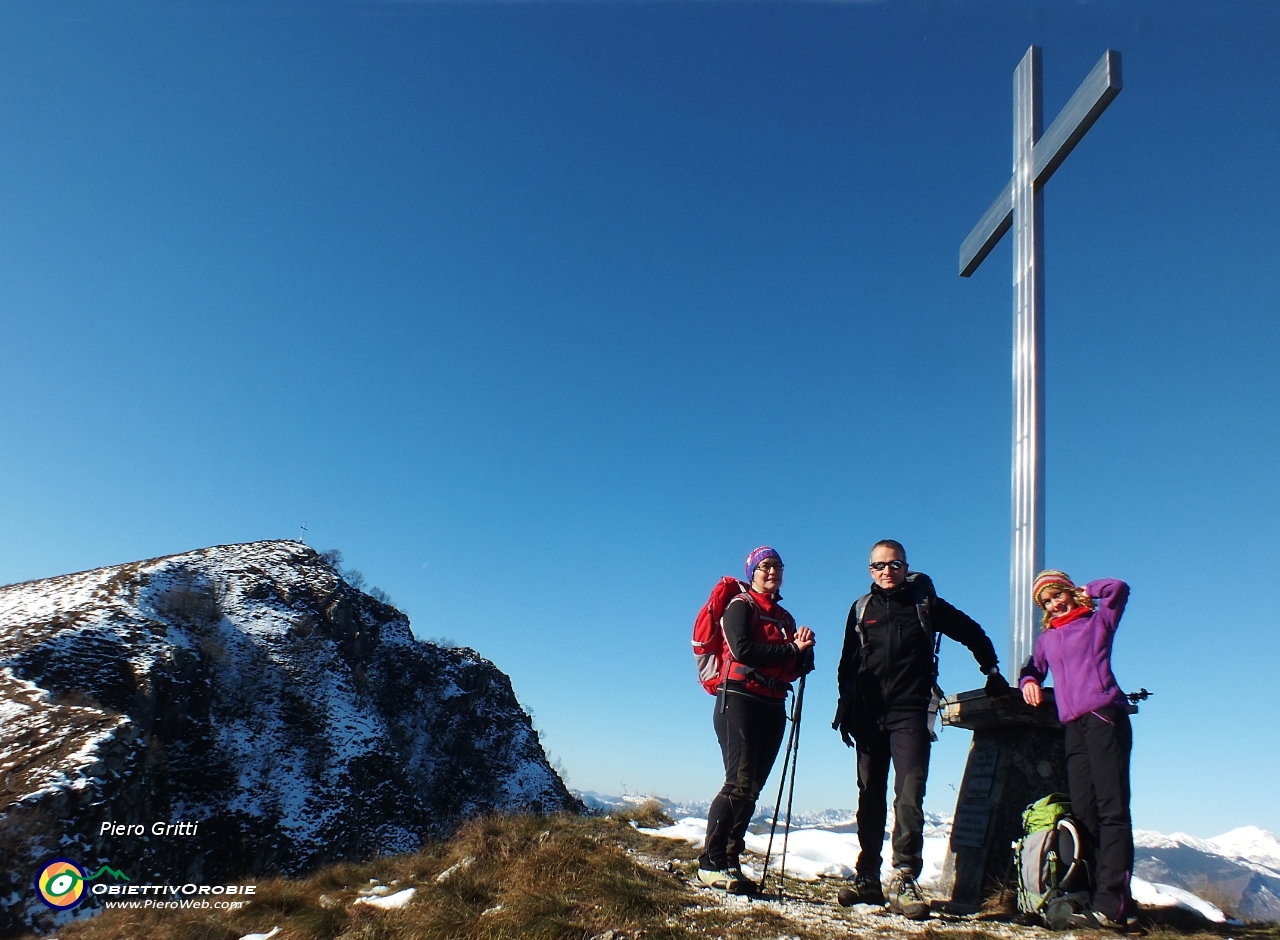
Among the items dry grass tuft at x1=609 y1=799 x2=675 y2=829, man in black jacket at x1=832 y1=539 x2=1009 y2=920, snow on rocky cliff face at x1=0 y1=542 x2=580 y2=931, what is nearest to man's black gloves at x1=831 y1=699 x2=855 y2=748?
man in black jacket at x1=832 y1=539 x2=1009 y2=920

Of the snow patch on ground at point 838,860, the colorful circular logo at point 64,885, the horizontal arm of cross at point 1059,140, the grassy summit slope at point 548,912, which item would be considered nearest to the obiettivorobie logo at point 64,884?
the colorful circular logo at point 64,885

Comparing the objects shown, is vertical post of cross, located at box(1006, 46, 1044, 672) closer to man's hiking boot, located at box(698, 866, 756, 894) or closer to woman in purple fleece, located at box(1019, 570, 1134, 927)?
woman in purple fleece, located at box(1019, 570, 1134, 927)

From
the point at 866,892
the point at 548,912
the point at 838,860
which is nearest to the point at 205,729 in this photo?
the point at 838,860

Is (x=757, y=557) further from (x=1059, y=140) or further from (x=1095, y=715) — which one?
(x=1059, y=140)

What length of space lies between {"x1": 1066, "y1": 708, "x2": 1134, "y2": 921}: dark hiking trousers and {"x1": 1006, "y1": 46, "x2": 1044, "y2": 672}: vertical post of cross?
3.90 feet

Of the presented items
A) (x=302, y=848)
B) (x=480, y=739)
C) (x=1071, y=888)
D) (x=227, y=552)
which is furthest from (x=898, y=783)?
(x=480, y=739)

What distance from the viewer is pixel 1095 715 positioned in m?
3.96

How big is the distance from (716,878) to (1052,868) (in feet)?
6.07

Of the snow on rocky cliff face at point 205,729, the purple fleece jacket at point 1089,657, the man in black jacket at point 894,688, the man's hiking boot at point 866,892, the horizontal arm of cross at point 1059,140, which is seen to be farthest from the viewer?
the snow on rocky cliff face at point 205,729

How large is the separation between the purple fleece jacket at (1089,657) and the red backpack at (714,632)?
187 cm

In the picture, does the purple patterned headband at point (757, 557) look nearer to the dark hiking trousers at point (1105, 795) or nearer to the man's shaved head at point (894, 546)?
the man's shaved head at point (894, 546)

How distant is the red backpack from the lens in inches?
191

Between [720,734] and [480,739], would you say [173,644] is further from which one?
[720,734]

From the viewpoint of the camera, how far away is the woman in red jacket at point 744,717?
446 centimetres
